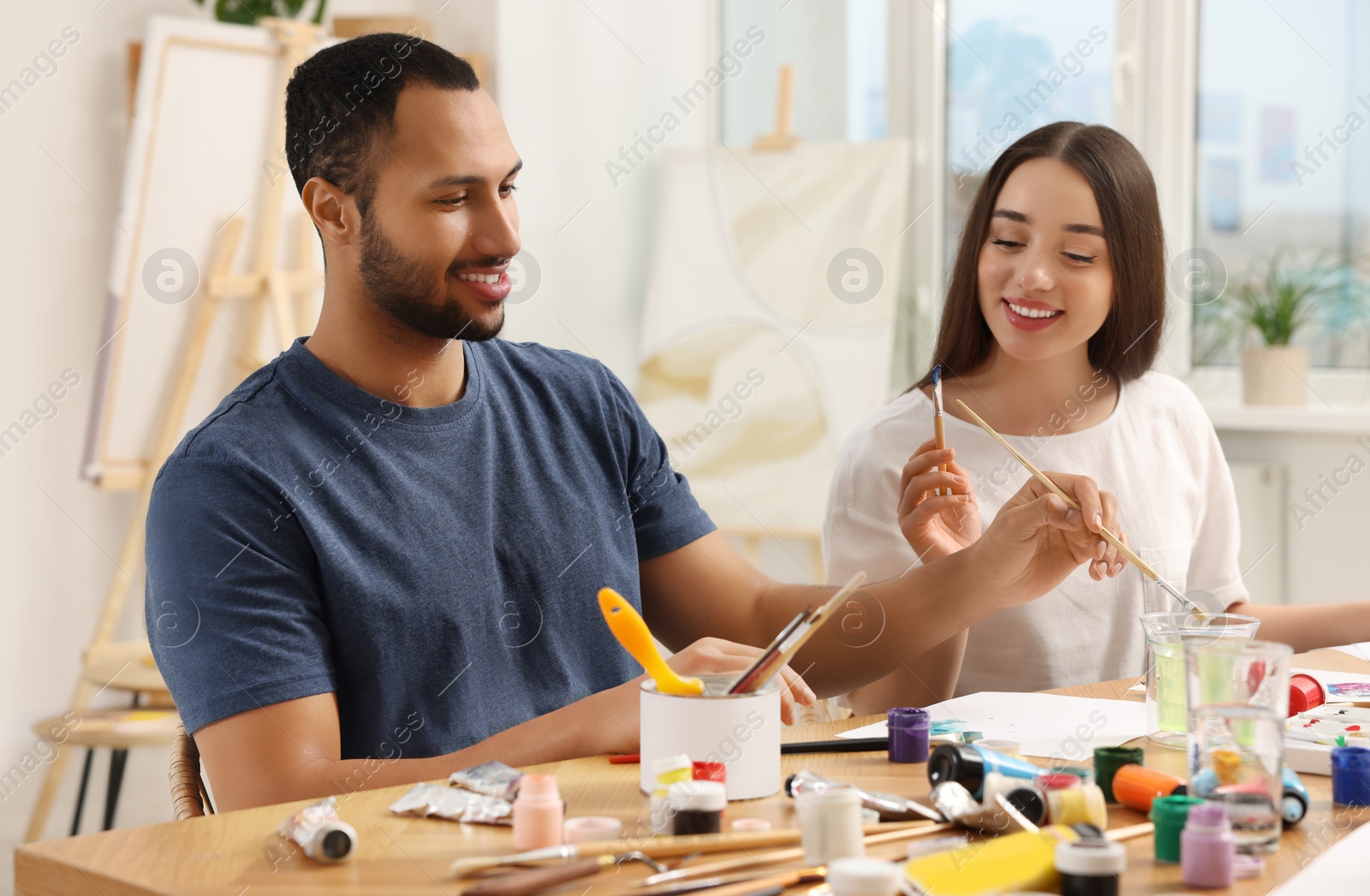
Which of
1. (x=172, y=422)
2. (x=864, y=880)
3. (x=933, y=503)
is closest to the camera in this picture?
(x=864, y=880)

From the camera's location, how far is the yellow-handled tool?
0.99 metres

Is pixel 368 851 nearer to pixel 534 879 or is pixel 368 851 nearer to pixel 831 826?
pixel 534 879

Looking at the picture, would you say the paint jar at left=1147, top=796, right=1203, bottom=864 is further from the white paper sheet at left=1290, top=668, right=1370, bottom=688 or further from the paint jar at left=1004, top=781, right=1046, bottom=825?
the white paper sheet at left=1290, top=668, right=1370, bottom=688

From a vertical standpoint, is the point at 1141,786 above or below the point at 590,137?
below

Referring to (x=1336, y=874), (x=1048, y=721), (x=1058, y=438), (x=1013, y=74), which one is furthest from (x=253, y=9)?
(x=1336, y=874)

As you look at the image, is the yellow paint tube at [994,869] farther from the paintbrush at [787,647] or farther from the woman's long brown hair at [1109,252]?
the woman's long brown hair at [1109,252]

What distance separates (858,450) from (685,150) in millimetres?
1956

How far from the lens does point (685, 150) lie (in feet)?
11.7

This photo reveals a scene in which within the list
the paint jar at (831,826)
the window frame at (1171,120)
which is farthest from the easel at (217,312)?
the paint jar at (831,826)

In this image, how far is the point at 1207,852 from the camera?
31.9 inches

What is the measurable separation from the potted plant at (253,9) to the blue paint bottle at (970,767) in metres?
2.59

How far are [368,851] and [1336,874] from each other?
597 mm

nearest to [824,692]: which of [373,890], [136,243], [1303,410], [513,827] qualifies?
[513,827]

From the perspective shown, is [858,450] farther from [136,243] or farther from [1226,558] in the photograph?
[136,243]
